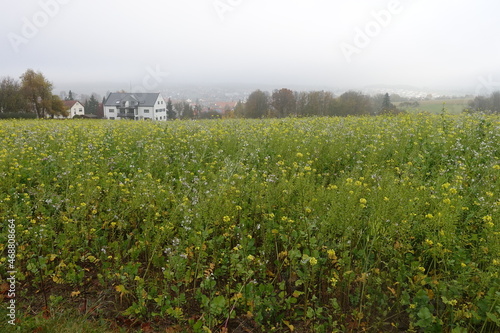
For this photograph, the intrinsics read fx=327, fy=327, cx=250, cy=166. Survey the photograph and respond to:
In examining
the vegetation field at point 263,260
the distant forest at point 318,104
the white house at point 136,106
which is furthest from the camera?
the white house at point 136,106

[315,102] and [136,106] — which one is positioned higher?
[136,106]

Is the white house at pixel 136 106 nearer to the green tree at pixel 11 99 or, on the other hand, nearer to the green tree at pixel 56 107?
the green tree at pixel 56 107

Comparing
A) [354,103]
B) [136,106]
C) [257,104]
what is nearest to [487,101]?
[354,103]

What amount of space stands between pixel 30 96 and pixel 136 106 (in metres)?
14.3

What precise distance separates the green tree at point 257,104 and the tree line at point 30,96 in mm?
32573

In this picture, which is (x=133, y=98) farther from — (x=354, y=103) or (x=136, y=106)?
(x=354, y=103)

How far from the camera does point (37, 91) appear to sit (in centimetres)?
4716

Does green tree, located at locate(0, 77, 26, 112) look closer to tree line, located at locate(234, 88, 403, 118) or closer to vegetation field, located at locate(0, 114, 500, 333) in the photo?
tree line, located at locate(234, 88, 403, 118)

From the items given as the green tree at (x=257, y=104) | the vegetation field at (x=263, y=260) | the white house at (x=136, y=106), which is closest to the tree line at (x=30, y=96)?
the white house at (x=136, y=106)

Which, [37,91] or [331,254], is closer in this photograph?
[331,254]

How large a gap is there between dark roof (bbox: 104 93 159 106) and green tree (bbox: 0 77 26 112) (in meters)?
14.4

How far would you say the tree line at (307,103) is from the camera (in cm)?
2388

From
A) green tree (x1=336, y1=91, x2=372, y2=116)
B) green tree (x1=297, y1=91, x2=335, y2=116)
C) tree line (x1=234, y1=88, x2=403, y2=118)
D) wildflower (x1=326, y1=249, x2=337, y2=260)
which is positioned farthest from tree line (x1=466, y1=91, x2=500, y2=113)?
wildflower (x1=326, y1=249, x2=337, y2=260)

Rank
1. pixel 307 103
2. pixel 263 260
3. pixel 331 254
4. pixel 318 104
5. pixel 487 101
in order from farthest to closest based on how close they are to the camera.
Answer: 1. pixel 307 103
2. pixel 318 104
3. pixel 487 101
4. pixel 263 260
5. pixel 331 254
